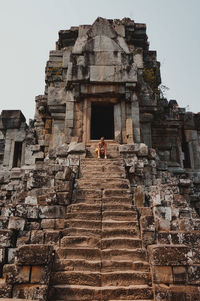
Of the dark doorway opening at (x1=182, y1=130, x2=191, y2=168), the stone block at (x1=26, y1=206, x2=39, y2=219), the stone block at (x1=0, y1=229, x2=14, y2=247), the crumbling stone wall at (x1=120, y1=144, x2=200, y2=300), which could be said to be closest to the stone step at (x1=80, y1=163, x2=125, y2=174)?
the crumbling stone wall at (x1=120, y1=144, x2=200, y2=300)

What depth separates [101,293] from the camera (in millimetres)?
4012

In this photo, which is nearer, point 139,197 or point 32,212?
point 32,212

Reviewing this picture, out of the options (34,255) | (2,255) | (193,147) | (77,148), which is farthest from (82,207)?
(193,147)

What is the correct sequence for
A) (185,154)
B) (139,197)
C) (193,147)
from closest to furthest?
1. (139,197)
2. (193,147)
3. (185,154)

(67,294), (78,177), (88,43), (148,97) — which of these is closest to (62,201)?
(78,177)

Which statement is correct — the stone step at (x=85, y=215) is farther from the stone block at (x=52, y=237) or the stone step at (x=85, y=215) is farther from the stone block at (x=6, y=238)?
the stone block at (x=6, y=238)

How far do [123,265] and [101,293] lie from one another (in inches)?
27.8

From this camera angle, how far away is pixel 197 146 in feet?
40.4

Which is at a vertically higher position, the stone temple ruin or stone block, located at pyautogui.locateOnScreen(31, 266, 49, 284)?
the stone temple ruin

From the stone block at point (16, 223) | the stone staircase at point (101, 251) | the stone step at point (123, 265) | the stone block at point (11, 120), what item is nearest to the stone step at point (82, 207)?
the stone staircase at point (101, 251)

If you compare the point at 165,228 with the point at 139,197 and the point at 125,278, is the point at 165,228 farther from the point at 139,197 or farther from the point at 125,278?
the point at 125,278

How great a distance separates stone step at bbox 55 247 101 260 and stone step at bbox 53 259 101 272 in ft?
0.62

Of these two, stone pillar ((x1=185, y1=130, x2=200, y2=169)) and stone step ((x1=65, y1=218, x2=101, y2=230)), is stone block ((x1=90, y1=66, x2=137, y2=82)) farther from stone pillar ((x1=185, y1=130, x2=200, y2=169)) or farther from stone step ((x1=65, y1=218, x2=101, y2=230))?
stone step ((x1=65, y1=218, x2=101, y2=230))

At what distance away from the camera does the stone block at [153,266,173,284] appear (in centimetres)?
390
